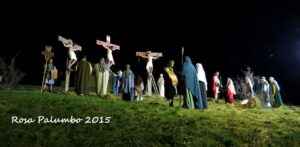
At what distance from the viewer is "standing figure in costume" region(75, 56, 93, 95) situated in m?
17.7

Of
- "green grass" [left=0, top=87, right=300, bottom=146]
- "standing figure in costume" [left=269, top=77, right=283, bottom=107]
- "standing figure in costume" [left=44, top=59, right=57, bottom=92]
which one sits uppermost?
"standing figure in costume" [left=44, top=59, right=57, bottom=92]

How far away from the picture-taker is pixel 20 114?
37.0 ft

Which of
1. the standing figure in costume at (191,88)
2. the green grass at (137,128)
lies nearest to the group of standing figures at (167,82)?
the standing figure in costume at (191,88)

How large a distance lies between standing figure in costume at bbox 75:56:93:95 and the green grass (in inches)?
153

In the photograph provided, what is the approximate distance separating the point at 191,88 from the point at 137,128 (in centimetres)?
475

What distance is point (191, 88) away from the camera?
14.9m

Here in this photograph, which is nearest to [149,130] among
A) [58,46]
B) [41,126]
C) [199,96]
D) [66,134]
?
[66,134]

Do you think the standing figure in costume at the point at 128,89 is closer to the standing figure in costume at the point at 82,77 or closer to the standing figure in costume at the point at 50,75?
the standing figure in costume at the point at 82,77

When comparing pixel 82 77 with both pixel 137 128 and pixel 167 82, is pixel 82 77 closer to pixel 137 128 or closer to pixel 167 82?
pixel 167 82

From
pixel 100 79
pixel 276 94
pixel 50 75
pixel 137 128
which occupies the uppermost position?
pixel 50 75

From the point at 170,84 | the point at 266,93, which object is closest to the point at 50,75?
the point at 170,84

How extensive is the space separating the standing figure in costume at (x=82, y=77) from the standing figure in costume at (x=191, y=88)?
515 cm

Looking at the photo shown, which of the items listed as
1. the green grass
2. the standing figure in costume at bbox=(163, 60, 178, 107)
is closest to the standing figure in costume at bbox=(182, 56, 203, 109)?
the standing figure in costume at bbox=(163, 60, 178, 107)

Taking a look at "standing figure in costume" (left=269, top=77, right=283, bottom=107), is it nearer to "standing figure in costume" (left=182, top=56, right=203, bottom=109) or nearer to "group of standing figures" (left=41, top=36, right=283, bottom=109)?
"group of standing figures" (left=41, top=36, right=283, bottom=109)
